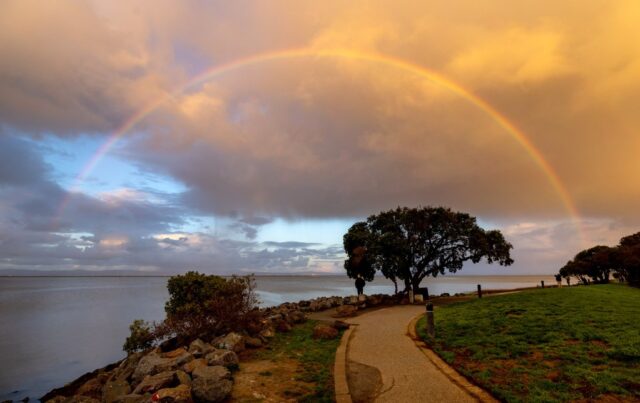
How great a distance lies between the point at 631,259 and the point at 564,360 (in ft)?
147

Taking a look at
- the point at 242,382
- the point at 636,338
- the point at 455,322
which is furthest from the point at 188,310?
the point at 636,338

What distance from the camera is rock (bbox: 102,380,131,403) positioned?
438 inches

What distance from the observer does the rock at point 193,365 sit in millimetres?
10328

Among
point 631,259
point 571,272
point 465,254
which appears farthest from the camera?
point 571,272

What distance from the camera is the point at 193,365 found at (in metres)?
10.6

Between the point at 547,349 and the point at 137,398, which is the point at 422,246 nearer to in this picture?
the point at 547,349

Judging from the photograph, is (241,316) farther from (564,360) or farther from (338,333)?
(564,360)

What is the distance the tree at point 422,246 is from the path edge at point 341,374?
68.2ft

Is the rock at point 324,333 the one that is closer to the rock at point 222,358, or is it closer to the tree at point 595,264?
the rock at point 222,358

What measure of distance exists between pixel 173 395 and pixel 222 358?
287 cm

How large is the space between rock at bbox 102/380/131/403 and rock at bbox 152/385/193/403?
360 centimetres

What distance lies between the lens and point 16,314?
50.9m

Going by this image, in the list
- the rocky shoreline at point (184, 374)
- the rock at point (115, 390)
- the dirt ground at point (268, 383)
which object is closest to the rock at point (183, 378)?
the rocky shoreline at point (184, 374)

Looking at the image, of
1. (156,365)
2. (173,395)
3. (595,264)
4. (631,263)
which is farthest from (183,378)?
(595,264)
